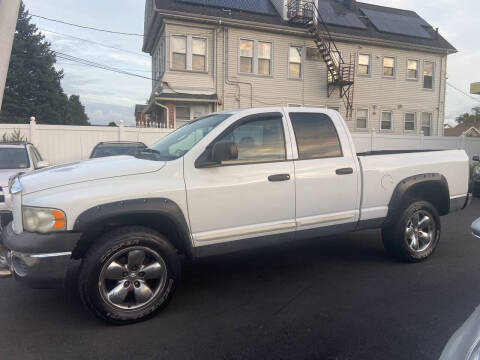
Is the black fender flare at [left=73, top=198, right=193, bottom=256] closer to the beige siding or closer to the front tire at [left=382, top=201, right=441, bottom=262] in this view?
the front tire at [left=382, top=201, right=441, bottom=262]

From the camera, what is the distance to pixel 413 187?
499 cm

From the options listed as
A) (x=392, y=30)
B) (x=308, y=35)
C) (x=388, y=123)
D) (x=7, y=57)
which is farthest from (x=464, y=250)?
(x=392, y=30)

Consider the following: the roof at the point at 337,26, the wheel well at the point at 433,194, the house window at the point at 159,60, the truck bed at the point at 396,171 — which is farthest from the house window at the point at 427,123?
the wheel well at the point at 433,194

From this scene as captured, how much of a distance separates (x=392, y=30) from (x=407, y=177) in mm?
19392

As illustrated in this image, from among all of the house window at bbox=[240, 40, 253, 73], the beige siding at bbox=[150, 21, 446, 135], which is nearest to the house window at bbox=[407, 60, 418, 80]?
the beige siding at bbox=[150, 21, 446, 135]

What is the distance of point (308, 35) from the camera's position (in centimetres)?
1911

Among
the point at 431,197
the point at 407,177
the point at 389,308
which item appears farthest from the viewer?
the point at 431,197

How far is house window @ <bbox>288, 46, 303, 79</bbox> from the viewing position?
63.0 ft

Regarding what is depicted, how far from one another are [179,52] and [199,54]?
92cm

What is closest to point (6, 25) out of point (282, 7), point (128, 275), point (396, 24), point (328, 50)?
point (128, 275)

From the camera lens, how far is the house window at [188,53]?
56.4ft

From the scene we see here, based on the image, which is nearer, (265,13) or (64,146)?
(64,146)

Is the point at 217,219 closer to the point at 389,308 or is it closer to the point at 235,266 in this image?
the point at 235,266

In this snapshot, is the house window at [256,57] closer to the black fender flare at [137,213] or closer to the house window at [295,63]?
the house window at [295,63]
